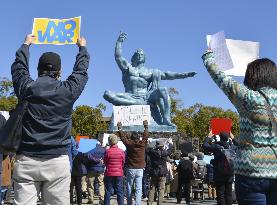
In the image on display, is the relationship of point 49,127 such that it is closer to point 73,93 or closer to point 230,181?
point 73,93

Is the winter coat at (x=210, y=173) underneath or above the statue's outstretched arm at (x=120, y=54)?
underneath

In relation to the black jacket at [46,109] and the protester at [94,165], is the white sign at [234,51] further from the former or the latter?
the protester at [94,165]

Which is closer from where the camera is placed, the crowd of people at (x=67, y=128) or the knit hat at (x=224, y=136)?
the crowd of people at (x=67, y=128)

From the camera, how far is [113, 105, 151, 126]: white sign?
23352 millimetres

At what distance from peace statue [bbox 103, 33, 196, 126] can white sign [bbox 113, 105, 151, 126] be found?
20.9 feet

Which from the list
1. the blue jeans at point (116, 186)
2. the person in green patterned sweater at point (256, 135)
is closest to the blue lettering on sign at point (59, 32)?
the person in green patterned sweater at point (256, 135)

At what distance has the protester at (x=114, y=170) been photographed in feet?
34.4

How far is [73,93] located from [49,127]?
13.8 inches

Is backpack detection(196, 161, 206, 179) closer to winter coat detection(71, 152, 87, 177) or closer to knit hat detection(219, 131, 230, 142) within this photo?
winter coat detection(71, 152, 87, 177)

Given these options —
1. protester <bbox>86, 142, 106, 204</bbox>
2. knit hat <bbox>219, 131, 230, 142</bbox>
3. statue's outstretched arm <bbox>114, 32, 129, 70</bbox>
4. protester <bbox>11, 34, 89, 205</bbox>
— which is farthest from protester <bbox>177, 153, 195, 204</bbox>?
statue's outstretched arm <bbox>114, 32, 129, 70</bbox>

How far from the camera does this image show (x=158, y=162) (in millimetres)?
12422

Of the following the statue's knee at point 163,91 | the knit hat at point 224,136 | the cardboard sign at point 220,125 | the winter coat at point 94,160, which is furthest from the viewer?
the statue's knee at point 163,91

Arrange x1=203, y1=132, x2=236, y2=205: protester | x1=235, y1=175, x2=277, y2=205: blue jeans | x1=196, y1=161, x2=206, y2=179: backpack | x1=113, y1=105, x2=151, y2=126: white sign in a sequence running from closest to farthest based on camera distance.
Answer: x1=235, y1=175, x2=277, y2=205: blue jeans, x1=203, y1=132, x2=236, y2=205: protester, x1=196, y1=161, x2=206, y2=179: backpack, x1=113, y1=105, x2=151, y2=126: white sign

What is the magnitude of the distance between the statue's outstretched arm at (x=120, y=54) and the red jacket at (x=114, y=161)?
65.1ft
